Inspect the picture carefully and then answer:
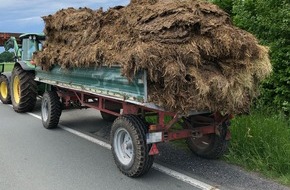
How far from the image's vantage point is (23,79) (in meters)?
10.8

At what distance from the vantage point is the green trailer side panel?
5.13 meters

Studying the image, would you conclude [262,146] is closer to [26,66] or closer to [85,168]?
[85,168]

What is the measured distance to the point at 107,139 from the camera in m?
8.00

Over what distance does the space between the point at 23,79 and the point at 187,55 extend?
7.06 metres

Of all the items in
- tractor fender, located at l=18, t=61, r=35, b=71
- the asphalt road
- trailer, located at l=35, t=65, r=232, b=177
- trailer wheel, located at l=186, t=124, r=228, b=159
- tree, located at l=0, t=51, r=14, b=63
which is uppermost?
tree, located at l=0, t=51, r=14, b=63

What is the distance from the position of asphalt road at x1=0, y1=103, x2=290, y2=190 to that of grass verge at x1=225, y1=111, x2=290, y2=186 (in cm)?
23

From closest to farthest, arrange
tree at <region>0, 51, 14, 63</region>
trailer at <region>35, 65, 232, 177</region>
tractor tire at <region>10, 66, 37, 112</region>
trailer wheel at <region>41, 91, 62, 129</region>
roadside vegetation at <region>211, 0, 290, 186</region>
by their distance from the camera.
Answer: trailer at <region>35, 65, 232, 177</region> < roadside vegetation at <region>211, 0, 290, 186</region> < trailer wheel at <region>41, 91, 62, 129</region> < tractor tire at <region>10, 66, 37, 112</region> < tree at <region>0, 51, 14, 63</region>

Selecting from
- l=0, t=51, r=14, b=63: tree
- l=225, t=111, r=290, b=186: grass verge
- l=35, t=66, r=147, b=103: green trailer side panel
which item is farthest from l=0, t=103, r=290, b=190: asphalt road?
l=0, t=51, r=14, b=63: tree

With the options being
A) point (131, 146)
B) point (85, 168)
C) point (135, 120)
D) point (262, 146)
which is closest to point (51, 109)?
point (85, 168)

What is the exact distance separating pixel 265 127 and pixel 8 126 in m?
5.99

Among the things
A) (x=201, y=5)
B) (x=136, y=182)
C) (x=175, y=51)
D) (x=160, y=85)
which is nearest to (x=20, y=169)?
(x=136, y=182)

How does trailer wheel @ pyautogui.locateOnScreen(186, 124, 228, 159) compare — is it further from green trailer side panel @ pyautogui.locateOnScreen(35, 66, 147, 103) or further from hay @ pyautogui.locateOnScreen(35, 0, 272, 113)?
green trailer side panel @ pyautogui.locateOnScreen(35, 66, 147, 103)

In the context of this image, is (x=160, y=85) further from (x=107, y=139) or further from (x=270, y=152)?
(x=107, y=139)

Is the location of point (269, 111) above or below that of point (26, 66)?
below
